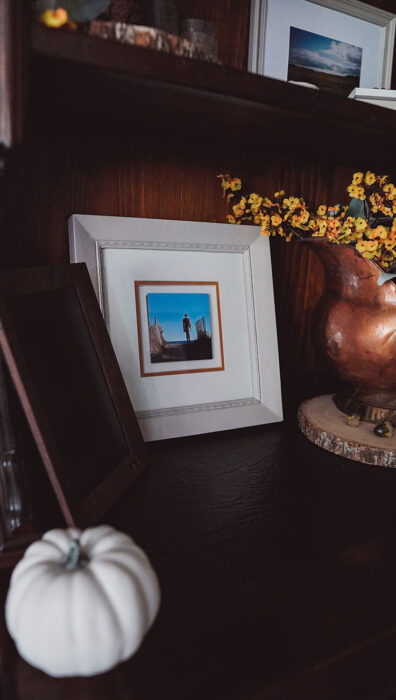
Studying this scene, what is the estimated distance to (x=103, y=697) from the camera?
0.41 metres

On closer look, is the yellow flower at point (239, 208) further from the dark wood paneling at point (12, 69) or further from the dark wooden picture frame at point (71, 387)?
the dark wood paneling at point (12, 69)

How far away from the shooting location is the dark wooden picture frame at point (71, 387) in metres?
0.57

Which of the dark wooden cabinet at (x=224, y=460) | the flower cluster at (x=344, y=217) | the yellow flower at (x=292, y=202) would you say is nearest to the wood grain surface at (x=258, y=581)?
the dark wooden cabinet at (x=224, y=460)

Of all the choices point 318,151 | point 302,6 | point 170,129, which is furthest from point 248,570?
point 302,6

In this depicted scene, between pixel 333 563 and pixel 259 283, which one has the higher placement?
pixel 259 283

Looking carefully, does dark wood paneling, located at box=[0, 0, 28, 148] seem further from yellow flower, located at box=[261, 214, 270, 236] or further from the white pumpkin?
yellow flower, located at box=[261, 214, 270, 236]

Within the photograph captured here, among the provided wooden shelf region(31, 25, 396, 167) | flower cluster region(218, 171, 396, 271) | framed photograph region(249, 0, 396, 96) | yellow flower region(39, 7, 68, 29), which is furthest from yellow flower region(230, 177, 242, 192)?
yellow flower region(39, 7, 68, 29)

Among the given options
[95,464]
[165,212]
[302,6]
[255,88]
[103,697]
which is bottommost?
[103,697]

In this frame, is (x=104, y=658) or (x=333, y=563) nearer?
(x=104, y=658)

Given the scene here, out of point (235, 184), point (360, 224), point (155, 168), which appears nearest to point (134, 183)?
point (155, 168)

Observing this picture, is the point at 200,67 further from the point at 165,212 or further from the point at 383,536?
the point at 383,536

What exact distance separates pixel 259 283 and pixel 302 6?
22.8 inches

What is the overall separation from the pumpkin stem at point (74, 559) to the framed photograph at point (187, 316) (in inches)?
15.8

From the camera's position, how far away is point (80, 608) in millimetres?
399
